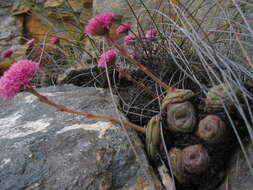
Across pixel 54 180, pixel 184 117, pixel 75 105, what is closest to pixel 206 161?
pixel 184 117

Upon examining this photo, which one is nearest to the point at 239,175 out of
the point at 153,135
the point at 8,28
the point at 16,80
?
the point at 153,135

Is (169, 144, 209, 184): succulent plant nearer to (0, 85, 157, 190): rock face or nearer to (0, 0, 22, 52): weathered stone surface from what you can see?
(0, 85, 157, 190): rock face

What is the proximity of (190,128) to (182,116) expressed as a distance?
0.04 m

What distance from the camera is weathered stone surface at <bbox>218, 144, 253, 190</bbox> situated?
614mm

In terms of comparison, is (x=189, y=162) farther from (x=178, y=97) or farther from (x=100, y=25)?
(x=100, y=25)

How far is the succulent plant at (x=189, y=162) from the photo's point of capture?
0.65 meters

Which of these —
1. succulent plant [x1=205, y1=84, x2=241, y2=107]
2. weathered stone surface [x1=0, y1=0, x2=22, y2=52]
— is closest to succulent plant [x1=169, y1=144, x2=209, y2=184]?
succulent plant [x1=205, y1=84, x2=241, y2=107]

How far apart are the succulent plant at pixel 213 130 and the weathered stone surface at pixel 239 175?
2.4 inches

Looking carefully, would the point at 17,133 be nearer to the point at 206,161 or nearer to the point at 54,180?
the point at 54,180

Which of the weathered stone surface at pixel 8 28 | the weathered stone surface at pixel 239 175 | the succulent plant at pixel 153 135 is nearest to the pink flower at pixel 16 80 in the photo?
the succulent plant at pixel 153 135

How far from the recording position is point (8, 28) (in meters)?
3.43

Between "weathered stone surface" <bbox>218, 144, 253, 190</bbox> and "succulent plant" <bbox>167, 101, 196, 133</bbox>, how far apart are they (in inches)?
5.3

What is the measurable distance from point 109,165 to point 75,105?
0.44 metres

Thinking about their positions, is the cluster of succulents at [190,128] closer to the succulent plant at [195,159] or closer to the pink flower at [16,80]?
the succulent plant at [195,159]
